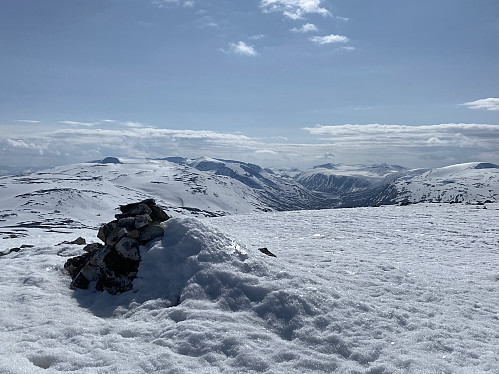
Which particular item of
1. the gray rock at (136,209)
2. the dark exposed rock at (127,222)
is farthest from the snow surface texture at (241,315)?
the gray rock at (136,209)

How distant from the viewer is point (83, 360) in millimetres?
8977

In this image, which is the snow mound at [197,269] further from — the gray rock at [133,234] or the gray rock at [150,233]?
the gray rock at [133,234]

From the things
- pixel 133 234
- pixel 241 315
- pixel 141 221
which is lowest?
pixel 241 315

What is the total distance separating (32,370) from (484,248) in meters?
27.8

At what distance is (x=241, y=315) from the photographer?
11.3m

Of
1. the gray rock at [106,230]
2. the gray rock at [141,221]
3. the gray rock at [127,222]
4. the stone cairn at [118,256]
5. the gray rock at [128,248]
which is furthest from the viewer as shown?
the gray rock at [106,230]

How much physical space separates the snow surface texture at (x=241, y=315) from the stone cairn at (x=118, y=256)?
1.54ft

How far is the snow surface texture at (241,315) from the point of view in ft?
30.2

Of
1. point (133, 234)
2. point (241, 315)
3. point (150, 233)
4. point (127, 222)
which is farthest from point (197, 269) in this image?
point (127, 222)

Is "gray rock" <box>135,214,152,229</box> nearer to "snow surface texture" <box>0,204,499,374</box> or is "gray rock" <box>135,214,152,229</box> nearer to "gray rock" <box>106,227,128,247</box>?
"gray rock" <box>106,227,128,247</box>

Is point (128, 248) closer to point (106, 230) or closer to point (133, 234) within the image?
point (133, 234)

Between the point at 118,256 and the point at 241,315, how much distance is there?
6.34 m

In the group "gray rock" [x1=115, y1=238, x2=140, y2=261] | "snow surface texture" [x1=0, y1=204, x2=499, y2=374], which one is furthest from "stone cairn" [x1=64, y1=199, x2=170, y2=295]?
"snow surface texture" [x1=0, y1=204, x2=499, y2=374]

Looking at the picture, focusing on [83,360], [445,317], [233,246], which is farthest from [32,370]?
[445,317]
